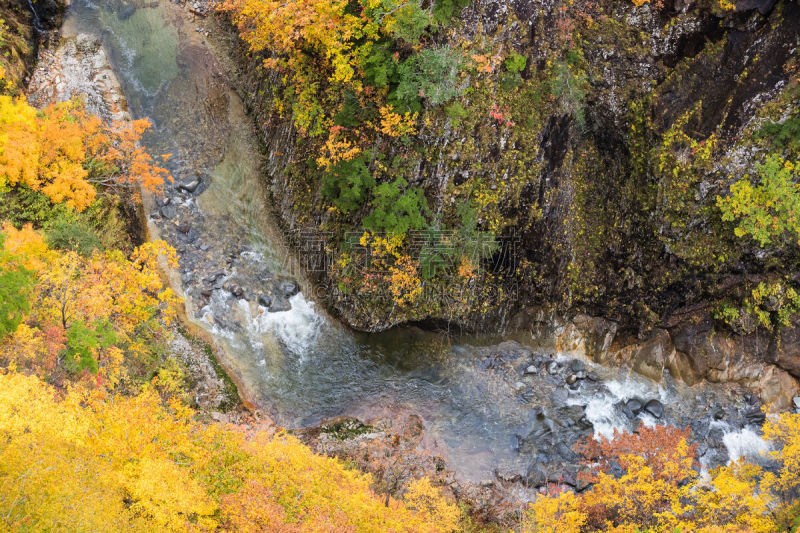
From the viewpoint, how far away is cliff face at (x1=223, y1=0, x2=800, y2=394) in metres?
17.5

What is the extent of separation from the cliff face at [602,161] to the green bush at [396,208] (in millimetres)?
732

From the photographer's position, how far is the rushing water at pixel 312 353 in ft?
65.3

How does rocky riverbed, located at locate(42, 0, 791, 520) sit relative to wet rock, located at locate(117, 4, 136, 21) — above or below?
below

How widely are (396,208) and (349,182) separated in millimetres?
2278

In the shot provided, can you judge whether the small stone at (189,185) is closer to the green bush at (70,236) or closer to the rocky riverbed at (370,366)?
the rocky riverbed at (370,366)

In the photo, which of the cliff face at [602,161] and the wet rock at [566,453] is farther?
the wet rock at [566,453]

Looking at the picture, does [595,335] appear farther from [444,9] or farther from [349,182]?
[444,9]

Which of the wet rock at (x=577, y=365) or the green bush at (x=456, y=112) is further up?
the green bush at (x=456, y=112)

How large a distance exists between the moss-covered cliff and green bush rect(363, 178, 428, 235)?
76mm

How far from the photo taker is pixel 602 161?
64.6ft

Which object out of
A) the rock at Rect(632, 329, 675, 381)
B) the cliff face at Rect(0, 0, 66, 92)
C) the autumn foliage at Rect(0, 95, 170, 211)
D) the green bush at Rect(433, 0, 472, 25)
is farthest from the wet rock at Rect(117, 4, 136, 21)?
the rock at Rect(632, 329, 675, 381)

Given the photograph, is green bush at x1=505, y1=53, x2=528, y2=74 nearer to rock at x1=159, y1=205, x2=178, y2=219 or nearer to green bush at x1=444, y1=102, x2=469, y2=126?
green bush at x1=444, y1=102, x2=469, y2=126

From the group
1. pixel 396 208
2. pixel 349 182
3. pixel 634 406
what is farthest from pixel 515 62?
pixel 634 406

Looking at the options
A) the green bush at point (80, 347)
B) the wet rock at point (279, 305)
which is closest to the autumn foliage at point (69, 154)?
the green bush at point (80, 347)
